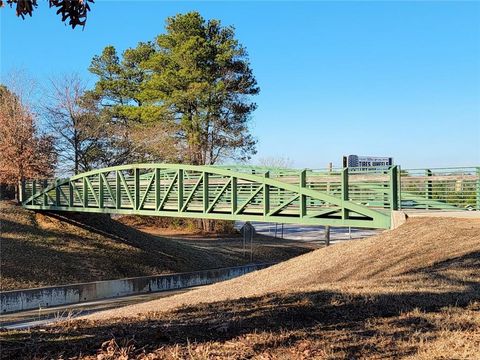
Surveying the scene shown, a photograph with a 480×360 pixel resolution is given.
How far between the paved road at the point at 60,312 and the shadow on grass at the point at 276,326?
9000 mm

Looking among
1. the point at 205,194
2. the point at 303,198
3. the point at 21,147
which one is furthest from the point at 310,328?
the point at 21,147

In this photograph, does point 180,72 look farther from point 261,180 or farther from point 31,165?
point 261,180

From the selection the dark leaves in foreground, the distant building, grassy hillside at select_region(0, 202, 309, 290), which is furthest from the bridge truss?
the dark leaves in foreground

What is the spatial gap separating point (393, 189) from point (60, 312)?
37.1ft

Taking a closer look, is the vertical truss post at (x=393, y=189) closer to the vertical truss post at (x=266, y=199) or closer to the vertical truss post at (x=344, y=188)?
the vertical truss post at (x=344, y=188)

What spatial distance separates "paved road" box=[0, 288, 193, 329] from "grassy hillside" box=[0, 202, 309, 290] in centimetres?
195

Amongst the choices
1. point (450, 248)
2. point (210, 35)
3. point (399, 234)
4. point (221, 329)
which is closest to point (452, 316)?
point (221, 329)

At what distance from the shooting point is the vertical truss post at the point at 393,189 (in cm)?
1395

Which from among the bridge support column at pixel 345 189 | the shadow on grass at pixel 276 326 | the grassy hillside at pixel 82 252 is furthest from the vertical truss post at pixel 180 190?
the shadow on grass at pixel 276 326

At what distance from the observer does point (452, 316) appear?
5.03 meters

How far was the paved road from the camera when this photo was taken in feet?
47.4

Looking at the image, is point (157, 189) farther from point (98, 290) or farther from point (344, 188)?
point (344, 188)

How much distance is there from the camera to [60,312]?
54.5ft

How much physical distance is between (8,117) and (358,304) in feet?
88.4
